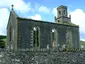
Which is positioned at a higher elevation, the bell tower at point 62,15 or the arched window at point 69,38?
the bell tower at point 62,15

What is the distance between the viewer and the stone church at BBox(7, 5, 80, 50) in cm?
4194

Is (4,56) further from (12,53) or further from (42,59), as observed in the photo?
(42,59)

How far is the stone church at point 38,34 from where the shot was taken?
41.9 m

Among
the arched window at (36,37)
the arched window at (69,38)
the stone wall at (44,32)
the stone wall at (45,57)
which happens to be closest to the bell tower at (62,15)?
the stone wall at (44,32)

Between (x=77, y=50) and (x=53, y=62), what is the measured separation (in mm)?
4195

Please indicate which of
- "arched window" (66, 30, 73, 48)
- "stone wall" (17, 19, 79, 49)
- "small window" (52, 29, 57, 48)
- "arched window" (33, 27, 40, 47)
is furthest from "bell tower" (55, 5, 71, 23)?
"arched window" (33, 27, 40, 47)

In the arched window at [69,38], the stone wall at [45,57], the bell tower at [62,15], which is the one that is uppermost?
the bell tower at [62,15]

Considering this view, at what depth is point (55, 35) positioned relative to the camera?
4612 cm

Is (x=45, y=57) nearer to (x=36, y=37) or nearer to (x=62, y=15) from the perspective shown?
(x=36, y=37)

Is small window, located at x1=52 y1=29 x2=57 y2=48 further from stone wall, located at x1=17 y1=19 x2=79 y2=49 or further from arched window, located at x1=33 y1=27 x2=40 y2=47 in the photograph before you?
arched window, located at x1=33 y1=27 x2=40 y2=47

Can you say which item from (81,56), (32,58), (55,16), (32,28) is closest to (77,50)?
(81,56)

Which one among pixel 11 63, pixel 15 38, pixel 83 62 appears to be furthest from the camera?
pixel 15 38

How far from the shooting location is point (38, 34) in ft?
144

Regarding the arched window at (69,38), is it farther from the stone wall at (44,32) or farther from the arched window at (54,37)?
the arched window at (54,37)
